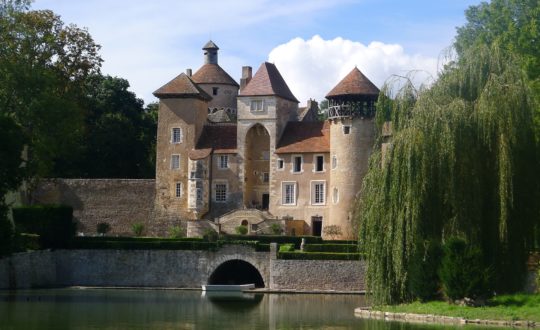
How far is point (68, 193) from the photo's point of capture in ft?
205

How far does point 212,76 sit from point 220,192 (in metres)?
15.7

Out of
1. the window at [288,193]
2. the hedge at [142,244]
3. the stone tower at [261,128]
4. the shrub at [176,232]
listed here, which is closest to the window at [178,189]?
the shrub at [176,232]

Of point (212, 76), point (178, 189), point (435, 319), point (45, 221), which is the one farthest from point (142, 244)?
point (212, 76)

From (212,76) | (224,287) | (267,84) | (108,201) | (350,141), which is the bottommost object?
(224,287)

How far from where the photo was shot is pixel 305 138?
61156 millimetres

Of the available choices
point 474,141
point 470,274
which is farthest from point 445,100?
point 470,274

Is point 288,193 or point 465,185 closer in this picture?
point 465,185

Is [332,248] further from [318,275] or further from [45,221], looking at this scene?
[45,221]

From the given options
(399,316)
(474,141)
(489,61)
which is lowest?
(399,316)

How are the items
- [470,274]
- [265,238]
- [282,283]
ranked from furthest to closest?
[265,238] → [282,283] → [470,274]

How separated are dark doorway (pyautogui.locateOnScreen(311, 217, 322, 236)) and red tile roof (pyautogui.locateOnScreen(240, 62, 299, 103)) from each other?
7337 millimetres

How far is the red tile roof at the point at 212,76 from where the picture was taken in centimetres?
7525

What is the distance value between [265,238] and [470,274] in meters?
21.7

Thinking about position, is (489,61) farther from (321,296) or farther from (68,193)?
(68,193)
